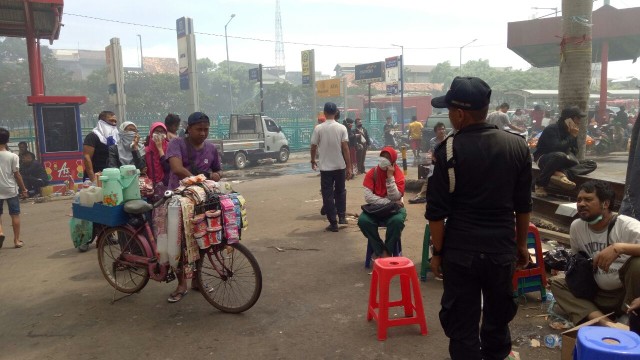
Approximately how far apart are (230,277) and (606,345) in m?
3.12

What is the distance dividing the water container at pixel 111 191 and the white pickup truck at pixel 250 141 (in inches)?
499

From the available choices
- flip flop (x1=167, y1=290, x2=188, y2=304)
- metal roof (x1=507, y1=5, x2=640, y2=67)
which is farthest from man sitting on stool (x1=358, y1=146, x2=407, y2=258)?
metal roof (x1=507, y1=5, x2=640, y2=67)

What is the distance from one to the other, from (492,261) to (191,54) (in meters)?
24.3

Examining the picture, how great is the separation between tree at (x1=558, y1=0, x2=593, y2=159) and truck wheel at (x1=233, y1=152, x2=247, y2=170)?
1243cm

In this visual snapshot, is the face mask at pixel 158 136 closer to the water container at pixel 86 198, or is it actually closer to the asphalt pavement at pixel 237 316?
the water container at pixel 86 198

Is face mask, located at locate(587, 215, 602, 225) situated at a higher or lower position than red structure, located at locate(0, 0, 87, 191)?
lower

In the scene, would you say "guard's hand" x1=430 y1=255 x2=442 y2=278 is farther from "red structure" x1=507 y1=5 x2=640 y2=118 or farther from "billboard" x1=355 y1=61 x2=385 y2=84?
"billboard" x1=355 y1=61 x2=385 y2=84

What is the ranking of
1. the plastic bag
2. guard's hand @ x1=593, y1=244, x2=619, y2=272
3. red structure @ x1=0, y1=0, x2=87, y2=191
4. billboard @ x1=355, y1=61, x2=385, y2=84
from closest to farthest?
1. guard's hand @ x1=593, y1=244, x2=619, y2=272
2. the plastic bag
3. red structure @ x1=0, y1=0, x2=87, y2=191
4. billboard @ x1=355, y1=61, x2=385, y2=84

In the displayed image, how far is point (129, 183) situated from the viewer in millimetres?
4883

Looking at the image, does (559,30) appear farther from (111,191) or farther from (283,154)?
(111,191)

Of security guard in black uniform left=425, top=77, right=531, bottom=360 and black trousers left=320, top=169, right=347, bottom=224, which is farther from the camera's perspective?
black trousers left=320, top=169, right=347, bottom=224

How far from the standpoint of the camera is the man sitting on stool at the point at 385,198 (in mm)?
5309

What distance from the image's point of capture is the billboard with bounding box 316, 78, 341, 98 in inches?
1401

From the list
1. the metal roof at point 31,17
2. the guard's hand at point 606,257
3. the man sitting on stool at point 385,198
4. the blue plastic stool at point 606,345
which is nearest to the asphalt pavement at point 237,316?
the man sitting on stool at point 385,198
